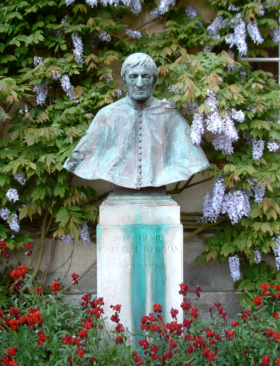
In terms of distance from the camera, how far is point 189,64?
4.69 metres

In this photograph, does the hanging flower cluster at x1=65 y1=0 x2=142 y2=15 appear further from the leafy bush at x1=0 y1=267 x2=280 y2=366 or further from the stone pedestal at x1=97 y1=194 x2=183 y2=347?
the leafy bush at x1=0 y1=267 x2=280 y2=366

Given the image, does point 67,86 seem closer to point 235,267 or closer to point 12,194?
point 12,194

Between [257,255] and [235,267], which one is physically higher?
[257,255]

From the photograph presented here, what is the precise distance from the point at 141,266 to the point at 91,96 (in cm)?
203

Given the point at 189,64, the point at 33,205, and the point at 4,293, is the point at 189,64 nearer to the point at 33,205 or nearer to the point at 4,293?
the point at 33,205

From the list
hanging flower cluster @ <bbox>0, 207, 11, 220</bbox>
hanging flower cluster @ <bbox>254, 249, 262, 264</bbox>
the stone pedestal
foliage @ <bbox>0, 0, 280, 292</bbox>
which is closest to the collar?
foliage @ <bbox>0, 0, 280, 292</bbox>

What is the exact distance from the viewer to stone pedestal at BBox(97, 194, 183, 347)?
3.60 metres

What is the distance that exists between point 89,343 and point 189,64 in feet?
9.47

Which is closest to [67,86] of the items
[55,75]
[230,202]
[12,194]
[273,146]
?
[55,75]

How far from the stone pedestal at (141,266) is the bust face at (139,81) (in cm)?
92

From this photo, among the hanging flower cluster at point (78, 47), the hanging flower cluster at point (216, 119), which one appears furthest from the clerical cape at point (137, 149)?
the hanging flower cluster at point (78, 47)

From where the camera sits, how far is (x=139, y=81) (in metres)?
3.69

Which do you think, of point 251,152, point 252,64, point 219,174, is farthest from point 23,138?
point 252,64

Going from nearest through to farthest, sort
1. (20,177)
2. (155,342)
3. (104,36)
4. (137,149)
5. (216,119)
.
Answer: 1. (155,342)
2. (137,149)
3. (216,119)
4. (20,177)
5. (104,36)
